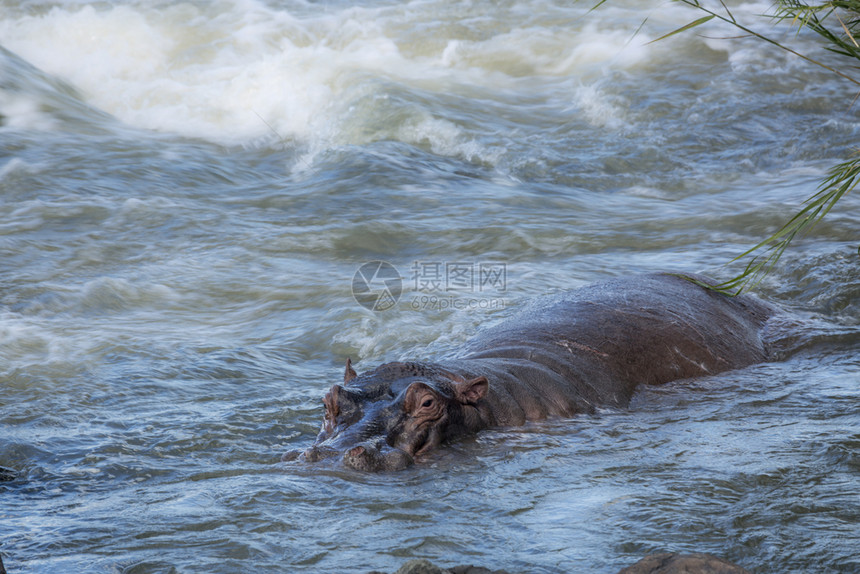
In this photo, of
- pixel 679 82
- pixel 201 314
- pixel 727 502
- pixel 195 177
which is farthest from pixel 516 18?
pixel 727 502

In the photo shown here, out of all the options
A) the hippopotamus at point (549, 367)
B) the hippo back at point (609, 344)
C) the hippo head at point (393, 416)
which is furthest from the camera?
the hippo back at point (609, 344)

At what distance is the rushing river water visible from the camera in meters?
3.53

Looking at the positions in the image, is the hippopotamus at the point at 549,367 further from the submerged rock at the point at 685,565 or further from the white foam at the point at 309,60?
the white foam at the point at 309,60

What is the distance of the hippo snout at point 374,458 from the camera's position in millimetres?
3914

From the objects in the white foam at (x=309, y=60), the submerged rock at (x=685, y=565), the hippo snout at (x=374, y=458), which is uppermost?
the white foam at (x=309, y=60)

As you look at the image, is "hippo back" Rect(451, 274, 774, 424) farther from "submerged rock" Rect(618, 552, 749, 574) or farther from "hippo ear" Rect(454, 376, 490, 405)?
"submerged rock" Rect(618, 552, 749, 574)

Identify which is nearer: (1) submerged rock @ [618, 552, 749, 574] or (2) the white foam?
(1) submerged rock @ [618, 552, 749, 574]

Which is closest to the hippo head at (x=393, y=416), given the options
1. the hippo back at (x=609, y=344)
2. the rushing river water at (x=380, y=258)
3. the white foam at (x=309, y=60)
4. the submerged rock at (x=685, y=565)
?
the rushing river water at (x=380, y=258)

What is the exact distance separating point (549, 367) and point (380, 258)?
4.50 meters

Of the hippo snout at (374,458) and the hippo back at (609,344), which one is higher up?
the hippo back at (609,344)

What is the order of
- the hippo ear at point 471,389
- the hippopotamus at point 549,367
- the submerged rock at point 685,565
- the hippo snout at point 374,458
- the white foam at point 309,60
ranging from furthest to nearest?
the white foam at point 309,60, the hippo ear at point 471,389, the hippopotamus at point 549,367, the hippo snout at point 374,458, the submerged rock at point 685,565

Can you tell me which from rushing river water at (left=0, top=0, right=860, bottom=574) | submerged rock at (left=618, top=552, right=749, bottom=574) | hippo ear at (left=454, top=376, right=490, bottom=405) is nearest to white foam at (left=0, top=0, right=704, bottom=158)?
rushing river water at (left=0, top=0, right=860, bottom=574)

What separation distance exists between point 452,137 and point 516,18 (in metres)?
8.17

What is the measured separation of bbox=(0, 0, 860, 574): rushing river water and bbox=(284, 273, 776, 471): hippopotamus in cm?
14
